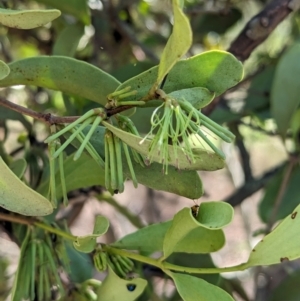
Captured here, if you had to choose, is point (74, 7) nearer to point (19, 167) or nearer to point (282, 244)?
point (19, 167)

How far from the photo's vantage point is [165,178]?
0.40m

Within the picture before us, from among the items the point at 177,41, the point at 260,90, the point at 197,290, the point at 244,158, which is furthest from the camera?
the point at 244,158

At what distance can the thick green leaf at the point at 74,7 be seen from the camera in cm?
61

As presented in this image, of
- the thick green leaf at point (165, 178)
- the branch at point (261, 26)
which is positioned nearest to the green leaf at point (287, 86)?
the branch at point (261, 26)

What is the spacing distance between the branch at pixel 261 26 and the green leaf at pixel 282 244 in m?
0.31

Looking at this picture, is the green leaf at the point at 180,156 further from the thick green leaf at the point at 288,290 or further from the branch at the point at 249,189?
the branch at the point at 249,189

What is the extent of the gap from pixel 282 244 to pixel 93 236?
0.46ft

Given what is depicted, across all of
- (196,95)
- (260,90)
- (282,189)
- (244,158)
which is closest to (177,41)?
(196,95)

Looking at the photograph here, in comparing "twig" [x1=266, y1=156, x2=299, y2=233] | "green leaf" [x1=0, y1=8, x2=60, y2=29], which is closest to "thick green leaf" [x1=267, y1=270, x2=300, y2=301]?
"twig" [x1=266, y1=156, x2=299, y2=233]

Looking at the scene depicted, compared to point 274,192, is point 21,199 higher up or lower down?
higher up

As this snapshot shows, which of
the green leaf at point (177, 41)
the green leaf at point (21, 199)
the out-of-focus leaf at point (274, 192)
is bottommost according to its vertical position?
the out-of-focus leaf at point (274, 192)

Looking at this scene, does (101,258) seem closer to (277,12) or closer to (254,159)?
(277,12)

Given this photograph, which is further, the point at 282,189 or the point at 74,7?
the point at 282,189

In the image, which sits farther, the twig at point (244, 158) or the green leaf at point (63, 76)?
the twig at point (244, 158)
